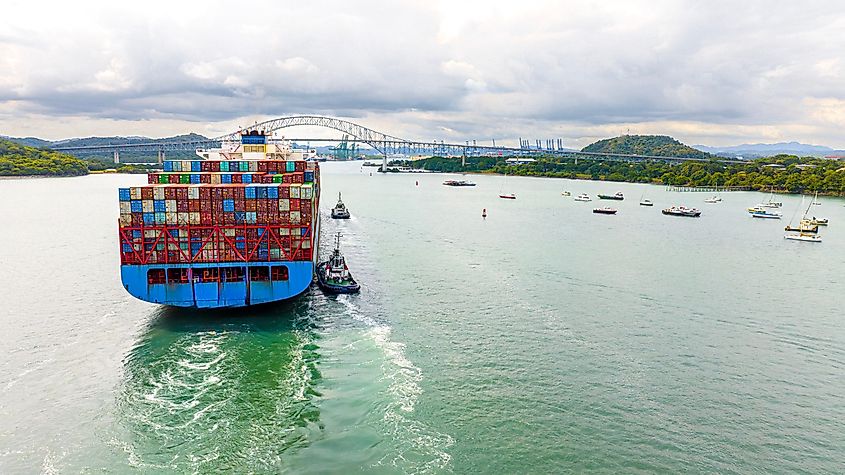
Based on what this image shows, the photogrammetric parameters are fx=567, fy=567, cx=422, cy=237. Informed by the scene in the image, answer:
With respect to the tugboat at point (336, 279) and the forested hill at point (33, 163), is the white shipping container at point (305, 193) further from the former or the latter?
the forested hill at point (33, 163)

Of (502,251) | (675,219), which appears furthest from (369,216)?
(675,219)

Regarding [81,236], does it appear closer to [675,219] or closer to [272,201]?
[272,201]

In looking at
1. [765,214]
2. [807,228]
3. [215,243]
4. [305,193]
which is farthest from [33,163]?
[807,228]

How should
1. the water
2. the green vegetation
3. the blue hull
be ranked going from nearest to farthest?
the water, the blue hull, the green vegetation

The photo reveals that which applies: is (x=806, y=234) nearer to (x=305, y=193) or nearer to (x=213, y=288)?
(x=305, y=193)

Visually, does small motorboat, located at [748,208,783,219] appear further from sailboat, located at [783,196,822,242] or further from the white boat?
sailboat, located at [783,196,822,242]

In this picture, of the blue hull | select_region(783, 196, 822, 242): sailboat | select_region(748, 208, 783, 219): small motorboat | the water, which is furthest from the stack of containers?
select_region(748, 208, 783, 219): small motorboat

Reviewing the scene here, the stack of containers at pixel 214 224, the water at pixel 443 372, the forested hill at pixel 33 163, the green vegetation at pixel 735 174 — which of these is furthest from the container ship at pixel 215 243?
the forested hill at pixel 33 163
